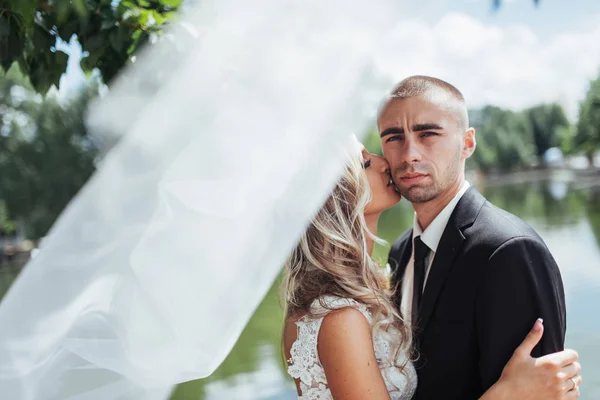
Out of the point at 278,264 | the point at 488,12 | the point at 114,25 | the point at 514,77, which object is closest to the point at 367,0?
the point at 488,12

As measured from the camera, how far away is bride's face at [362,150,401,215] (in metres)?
2.63

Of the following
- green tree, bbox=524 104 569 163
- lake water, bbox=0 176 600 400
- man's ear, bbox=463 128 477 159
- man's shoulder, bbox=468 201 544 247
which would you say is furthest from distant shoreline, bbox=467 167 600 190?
man's shoulder, bbox=468 201 544 247

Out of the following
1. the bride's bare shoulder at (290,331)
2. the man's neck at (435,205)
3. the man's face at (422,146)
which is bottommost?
the bride's bare shoulder at (290,331)

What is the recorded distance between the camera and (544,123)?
93812 mm

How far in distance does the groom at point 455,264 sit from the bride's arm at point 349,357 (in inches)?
9.9

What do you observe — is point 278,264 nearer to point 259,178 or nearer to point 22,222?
point 259,178

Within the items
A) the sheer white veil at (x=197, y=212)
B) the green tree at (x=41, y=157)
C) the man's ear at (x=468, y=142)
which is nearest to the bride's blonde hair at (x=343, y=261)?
the sheer white veil at (x=197, y=212)

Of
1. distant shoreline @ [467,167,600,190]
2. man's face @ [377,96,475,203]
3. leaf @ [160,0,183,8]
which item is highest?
leaf @ [160,0,183,8]

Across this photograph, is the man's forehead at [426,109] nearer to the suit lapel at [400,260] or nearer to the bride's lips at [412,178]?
the bride's lips at [412,178]

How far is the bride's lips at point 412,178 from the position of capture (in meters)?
2.56

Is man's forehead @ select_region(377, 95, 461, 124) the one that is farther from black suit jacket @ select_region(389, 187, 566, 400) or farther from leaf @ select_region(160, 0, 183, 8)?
leaf @ select_region(160, 0, 183, 8)

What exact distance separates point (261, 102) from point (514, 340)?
119 centimetres

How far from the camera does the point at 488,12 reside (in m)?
1.60

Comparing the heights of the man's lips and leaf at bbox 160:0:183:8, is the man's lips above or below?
below
